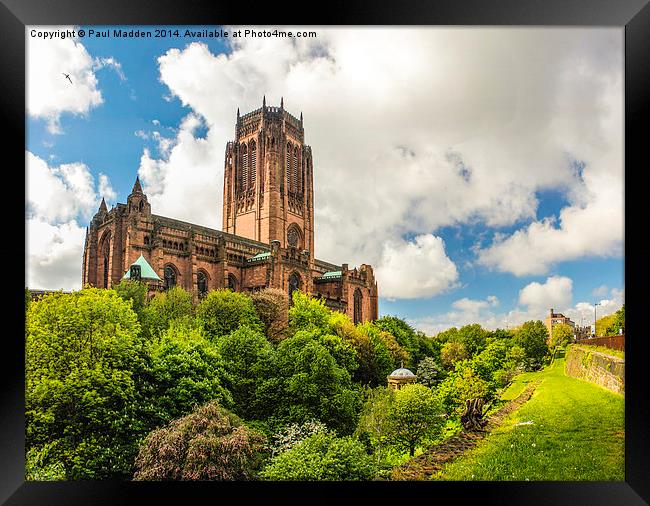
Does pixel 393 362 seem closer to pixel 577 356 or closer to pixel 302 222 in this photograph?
pixel 577 356

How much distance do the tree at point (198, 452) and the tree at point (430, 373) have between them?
4.87 m

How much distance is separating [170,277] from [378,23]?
A: 47.4 feet

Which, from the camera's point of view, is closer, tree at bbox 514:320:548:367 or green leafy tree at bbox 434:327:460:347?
tree at bbox 514:320:548:367

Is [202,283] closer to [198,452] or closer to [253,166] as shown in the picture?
[253,166]

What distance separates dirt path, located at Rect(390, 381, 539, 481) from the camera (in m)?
9.35

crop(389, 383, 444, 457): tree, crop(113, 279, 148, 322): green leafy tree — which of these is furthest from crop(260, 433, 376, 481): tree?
crop(113, 279, 148, 322): green leafy tree

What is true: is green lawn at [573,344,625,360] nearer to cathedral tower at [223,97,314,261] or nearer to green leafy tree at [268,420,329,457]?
green leafy tree at [268,420,329,457]

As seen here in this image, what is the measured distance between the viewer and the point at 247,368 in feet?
43.7

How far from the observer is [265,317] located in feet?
59.9

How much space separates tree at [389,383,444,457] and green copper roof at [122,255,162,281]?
9.15 meters

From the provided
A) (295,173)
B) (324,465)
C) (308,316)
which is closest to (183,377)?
(324,465)

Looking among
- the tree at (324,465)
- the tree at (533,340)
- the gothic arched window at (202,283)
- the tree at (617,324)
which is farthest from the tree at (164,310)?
the tree at (617,324)
